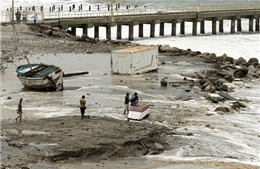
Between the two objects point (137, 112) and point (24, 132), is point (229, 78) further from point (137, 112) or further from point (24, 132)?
point (24, 132)

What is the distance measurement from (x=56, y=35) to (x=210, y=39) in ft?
57.2

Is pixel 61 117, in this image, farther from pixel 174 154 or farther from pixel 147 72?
pixel 147 72

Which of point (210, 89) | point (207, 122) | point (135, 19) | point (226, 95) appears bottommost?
point (207, 122)

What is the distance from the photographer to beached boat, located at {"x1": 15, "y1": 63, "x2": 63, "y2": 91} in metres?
25.8

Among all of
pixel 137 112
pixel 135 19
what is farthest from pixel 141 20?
pixel 137 112

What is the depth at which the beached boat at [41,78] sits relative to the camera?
84.7ft

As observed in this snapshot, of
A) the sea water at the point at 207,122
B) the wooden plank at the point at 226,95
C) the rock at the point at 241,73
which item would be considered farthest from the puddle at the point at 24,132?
the rock at the point at 241,73

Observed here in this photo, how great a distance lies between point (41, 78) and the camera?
2564cm

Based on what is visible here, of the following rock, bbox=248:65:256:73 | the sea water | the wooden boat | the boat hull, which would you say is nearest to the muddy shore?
the wooden boat

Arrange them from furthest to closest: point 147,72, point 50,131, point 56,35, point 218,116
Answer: point 56,35 < point 147,72 < point 218,116 < point 50,131

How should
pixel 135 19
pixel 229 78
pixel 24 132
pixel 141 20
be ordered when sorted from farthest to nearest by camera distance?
pixel 141 20, pixel 135 19, pixel 229 78, pixel 24 132

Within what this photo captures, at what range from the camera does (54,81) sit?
85.7 feet

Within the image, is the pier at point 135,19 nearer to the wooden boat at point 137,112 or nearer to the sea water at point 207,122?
the sea water at point 207,122

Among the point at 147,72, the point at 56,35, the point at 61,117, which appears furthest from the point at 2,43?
the point at 61,117
